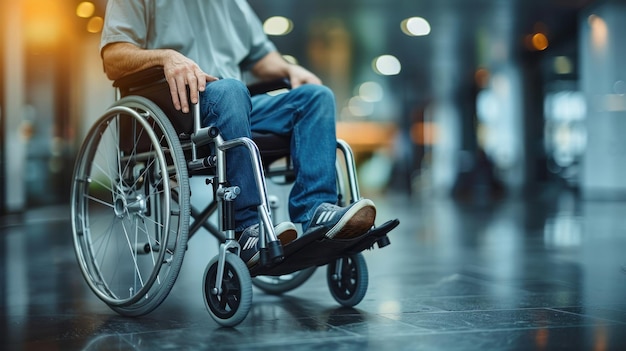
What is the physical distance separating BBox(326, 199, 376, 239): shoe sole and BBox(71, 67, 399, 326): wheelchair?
0.09ft

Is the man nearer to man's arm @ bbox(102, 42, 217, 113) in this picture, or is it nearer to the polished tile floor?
man's arm @ bbox(102, 42, 217, 113)

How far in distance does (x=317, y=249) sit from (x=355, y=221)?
14 cm

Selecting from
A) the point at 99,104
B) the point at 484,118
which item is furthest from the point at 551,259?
the point at 484,118

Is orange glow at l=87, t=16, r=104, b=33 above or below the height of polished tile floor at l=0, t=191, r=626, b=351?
above

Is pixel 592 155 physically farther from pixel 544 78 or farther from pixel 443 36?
pixel 544 78

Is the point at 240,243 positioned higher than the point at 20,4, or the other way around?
the point at 20,4

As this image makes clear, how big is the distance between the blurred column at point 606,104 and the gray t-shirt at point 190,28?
424 inches

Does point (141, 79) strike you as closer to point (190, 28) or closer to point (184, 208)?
point (190, 28)

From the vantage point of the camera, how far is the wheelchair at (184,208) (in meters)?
2.04

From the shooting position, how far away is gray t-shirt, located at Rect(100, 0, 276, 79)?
7.89 feet

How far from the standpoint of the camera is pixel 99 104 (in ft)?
37.3

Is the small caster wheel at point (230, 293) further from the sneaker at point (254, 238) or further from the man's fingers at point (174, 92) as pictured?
the man's fingers at point (174, 92)

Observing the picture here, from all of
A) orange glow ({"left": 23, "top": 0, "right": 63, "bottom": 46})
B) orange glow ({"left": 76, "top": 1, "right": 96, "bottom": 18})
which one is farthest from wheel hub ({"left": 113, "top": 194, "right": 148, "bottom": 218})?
orange glow ({"left": 76, "top": 1, "right": 96, "bottom": 18})

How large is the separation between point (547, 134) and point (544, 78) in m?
1.35
